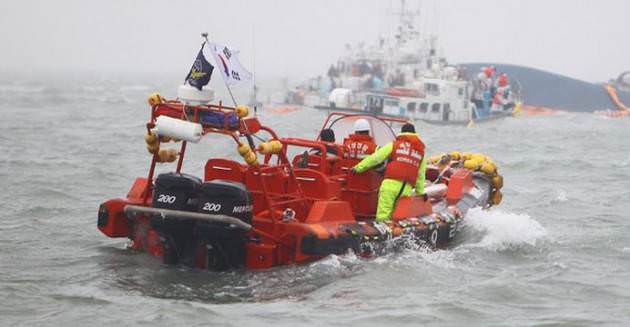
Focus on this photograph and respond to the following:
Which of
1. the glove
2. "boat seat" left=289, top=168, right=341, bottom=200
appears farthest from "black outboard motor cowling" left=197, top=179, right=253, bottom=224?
the glove

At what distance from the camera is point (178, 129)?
10195 millimetres

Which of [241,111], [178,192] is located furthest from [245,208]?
[241,111]

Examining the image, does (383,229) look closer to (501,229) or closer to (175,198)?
(175,198)

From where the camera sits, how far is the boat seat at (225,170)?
1123 cm

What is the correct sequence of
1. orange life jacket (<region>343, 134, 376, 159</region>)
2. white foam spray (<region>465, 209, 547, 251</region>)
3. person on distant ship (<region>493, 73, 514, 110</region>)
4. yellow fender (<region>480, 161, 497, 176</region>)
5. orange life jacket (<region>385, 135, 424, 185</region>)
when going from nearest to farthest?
orange life jacket (<region>385, 135, 424, 185</region>) < orange life jacket (<region>343, 134, 376, 159</region>) < white foam spray (<region>465, 209, 547, 251</region>) < yellow fender (<region>480, 161, 497, 176</region>) < person on distant ship (<region>493, 73, 514, 110</region>)

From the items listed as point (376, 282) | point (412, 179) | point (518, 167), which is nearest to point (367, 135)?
point (412, 179)

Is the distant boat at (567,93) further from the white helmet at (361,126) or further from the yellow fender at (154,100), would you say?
the yellow fender at (154,100)

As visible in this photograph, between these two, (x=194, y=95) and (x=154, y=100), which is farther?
(x=154, y=100)

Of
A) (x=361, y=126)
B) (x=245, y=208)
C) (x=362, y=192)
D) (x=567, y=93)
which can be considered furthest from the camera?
(x=567, y=93)

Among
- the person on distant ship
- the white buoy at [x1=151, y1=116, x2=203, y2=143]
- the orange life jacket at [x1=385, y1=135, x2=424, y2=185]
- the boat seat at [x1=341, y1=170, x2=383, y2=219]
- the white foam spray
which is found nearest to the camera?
the white buoy at [x1=151, y1=116, x2=203, y2=143]

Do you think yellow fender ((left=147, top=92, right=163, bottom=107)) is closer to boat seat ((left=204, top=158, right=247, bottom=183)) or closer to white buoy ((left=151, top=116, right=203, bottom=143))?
white buoy ((left=151, top=116, right=203, bottom=143))

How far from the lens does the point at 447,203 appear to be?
13.9m

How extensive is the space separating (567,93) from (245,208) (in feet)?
205

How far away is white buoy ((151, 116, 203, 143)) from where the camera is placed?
398 inches
